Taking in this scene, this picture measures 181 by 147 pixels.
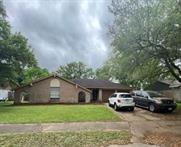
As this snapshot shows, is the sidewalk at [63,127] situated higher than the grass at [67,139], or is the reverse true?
the sidewalk at [63,127]

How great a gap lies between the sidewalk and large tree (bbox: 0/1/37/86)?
14.6 metres

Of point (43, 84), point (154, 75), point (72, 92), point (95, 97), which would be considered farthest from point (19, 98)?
point (154, 75)

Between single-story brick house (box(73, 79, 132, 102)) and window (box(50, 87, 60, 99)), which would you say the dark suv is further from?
single-story brick house (box(73, 79, 132, 102))

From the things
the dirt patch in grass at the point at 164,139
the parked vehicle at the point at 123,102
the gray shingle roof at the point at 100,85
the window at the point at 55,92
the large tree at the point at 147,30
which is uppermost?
the large tree at the point at 147,30

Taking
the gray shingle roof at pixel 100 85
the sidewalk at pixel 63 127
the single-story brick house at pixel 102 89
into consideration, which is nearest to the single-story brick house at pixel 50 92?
the single-story brick house at pixel 102 89

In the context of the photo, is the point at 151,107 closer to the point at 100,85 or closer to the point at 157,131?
the point at 157,131

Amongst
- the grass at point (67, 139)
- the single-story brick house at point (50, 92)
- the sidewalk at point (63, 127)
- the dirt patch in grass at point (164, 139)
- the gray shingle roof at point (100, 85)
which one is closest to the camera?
the grass at point (67, 139)

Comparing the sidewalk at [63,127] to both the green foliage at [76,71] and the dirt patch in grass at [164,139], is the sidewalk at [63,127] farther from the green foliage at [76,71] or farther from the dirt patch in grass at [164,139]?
the green foliage at [76,71]

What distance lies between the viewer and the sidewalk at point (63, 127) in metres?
14.7

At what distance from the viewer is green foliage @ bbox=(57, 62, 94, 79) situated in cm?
8212

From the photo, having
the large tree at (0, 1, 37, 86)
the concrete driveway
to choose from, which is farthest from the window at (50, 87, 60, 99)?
the concrete driveway

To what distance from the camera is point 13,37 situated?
3014cm

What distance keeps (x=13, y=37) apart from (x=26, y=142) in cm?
2039

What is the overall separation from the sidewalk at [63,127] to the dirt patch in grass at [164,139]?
196 cm
